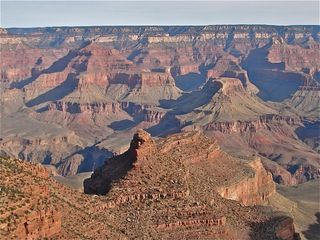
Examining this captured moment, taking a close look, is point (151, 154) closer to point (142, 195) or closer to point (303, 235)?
point (142, 195)

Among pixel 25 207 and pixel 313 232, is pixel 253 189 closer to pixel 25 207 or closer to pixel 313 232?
pixel 313 232

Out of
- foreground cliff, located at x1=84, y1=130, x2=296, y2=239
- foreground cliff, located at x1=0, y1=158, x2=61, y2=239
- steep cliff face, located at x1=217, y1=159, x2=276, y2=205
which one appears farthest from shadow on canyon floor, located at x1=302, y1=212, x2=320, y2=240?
foreground cliff, located at x1=0, y1=158, x2=61, y2=239

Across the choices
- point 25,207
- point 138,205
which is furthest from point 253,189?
point 25,207

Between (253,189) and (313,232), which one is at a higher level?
(253,189)

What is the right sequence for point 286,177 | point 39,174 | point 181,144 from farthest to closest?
point 286,177
point 181,144
point 39,174

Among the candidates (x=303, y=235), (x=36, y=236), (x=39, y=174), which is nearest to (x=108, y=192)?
(x=39, y=174)

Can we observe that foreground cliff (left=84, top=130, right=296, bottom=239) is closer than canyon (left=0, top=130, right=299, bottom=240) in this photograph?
No

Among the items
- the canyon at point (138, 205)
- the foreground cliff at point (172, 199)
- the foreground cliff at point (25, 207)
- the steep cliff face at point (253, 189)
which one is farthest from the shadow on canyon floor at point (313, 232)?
the foreground cliff at point (25, 207)

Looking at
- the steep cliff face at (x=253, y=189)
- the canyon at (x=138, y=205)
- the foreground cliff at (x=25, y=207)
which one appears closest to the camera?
the foreground cliff at (x=25, y=207)

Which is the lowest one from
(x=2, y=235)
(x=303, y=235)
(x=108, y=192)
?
(x=303, y=235)

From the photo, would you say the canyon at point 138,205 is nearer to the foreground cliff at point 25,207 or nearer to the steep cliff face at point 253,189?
the foreground cliff at point 25,207

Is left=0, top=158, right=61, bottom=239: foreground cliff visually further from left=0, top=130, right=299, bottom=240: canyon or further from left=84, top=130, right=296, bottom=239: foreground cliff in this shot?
left=84, top=130, right=296, bottom=239: foreground cliff
